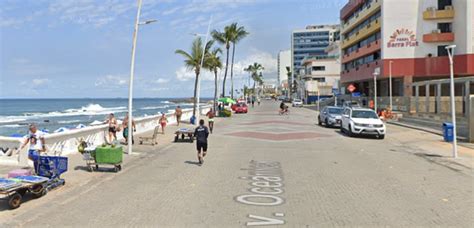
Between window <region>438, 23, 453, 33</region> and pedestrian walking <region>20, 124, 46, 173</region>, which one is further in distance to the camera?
window <region>438, 23, 453, 33</region>

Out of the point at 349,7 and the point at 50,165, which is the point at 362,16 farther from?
the point at 50,165

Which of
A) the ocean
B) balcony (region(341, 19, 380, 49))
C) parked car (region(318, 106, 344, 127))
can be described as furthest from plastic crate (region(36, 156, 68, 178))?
balcony (region(341, 19, 380, 49))

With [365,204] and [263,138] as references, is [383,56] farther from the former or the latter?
[365,204]

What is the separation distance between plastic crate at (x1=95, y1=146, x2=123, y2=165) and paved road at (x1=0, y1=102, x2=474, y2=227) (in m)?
0.40

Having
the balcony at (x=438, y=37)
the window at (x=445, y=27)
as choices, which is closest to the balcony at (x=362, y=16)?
the balcony at (x=438, y=37)

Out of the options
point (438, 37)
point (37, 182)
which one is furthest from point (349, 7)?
point (37, 182)

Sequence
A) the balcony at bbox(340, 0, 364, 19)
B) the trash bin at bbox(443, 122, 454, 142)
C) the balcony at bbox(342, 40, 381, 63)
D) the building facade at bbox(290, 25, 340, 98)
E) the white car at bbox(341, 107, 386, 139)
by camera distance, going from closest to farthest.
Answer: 1. the trash bin at bbox(443, 122, 454, 142)
2. the white car at bbox(341, 107, 386, 139)
3. the balcony at bbox(342, 40, 381, 63)
4. the balcony at bbox(340, 0, 364, 19)
5. the building facade at bbox(290, 25, 340, 98)

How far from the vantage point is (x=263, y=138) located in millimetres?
21172

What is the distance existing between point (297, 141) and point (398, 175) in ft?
29.4

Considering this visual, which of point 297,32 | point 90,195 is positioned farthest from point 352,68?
point 297,32

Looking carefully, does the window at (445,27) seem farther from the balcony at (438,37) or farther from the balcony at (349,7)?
the balcony at (349,7)

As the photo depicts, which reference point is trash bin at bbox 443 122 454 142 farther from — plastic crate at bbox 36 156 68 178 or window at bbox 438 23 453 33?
window at bbox 438 23 453 33

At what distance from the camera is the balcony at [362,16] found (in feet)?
172

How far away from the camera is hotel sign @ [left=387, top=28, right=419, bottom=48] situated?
48719 mm
